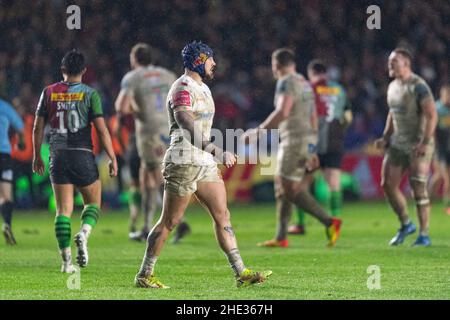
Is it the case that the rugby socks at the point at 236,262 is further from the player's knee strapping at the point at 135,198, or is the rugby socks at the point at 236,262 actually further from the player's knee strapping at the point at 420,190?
the player's knee strapping at the point at 135,198

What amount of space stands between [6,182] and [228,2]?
14.2 metres

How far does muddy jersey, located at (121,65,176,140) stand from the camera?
53.9ft

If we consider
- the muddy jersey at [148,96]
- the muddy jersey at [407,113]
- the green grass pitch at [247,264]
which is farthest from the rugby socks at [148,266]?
the muddy jersey at [148,96]

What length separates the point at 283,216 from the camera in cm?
1553

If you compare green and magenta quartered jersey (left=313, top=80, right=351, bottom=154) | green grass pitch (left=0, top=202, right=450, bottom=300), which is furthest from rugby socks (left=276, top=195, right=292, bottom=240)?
green and magenta quartered jersey (left=313, top=80, right=351, bottom=154)

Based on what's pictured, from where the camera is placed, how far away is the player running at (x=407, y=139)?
14672 millimetres

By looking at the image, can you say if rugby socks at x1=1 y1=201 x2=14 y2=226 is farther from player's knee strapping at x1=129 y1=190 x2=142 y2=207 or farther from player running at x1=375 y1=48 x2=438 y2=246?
player running at x1=375 y1=48 x2=438 y2=246

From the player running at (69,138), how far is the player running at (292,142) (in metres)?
3.19

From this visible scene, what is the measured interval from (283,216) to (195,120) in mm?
5297

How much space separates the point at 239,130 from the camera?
2588 centimetres

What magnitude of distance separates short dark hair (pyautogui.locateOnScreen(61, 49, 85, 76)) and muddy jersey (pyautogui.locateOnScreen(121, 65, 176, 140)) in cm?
441

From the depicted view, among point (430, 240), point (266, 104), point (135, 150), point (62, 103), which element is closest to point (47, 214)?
point (135, 150)

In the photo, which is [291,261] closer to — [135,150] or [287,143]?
[287,143]


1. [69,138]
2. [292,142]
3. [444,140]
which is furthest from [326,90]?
[69,138]
